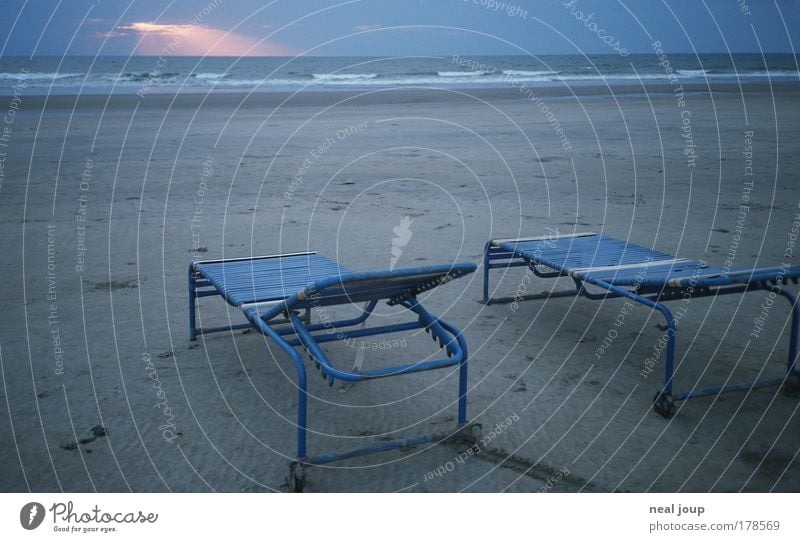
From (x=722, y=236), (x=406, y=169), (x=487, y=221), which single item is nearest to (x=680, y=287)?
(x=722, y=236)

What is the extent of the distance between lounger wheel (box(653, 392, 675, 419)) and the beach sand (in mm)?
38

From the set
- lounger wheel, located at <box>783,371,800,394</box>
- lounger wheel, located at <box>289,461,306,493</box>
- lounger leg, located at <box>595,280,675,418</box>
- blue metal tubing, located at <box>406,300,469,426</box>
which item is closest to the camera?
lounger wheel, located at <box>289,461,306,493</box>

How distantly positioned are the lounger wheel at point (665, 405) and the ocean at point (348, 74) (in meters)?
21.0

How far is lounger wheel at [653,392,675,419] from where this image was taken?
159 inches

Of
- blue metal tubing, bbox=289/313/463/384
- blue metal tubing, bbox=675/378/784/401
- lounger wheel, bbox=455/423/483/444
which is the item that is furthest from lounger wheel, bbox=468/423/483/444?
blue metal tubing, bbox=675/378/784/401

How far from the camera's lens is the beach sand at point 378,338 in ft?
11.9

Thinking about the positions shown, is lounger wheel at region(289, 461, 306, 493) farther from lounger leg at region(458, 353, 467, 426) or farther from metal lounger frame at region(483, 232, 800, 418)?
metal lounger frame at region(483, 232, 800, 418)

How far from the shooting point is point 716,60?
6631 centimetres

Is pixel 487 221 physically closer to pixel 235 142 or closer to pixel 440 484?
pixel 440 484

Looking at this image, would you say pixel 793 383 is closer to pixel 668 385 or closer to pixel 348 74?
pixel 668 385

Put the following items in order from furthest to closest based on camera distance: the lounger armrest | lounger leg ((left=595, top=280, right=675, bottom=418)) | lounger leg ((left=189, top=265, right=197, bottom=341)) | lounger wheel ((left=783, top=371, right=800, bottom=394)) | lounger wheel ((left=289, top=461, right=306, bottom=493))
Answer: lounger leg ((left=189, top=265, right=197, bottom=341)) → lounger wheel ((left=783, top=371, right=800, bottom=394)) → lounger leg ((left=595, top=280, right=675, bottom=418)) → the lounger armrest → lounger wheel ((left=289, top=461, right=306, bottom=493))

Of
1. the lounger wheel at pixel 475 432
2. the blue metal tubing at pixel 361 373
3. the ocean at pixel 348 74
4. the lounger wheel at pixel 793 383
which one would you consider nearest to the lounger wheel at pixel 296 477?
the blue metal tubing at pixel 361 373

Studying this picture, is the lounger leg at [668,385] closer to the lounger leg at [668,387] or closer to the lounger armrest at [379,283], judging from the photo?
the lounger leg at [668,387]

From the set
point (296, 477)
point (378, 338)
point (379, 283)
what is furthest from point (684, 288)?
point (296, 477)
